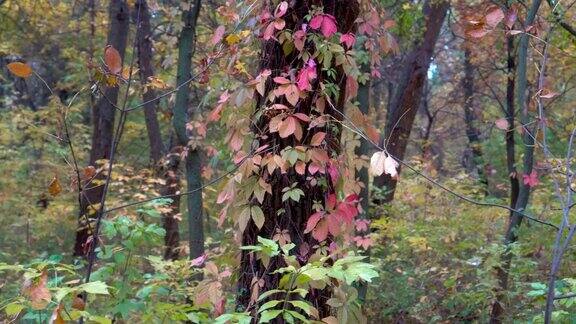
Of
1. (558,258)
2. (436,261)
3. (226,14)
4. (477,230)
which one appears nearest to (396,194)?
(477,230)

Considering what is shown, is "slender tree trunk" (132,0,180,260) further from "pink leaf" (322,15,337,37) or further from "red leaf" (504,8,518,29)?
"red leaf" (504,8,518,29)

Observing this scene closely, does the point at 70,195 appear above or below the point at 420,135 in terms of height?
below

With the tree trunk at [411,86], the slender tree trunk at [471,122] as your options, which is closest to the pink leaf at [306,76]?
the tree trunk at [411,86]

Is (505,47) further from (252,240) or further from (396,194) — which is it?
(252,240)

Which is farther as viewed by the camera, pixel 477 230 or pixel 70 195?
pixel 70 195

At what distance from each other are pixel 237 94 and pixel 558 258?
1632 mm

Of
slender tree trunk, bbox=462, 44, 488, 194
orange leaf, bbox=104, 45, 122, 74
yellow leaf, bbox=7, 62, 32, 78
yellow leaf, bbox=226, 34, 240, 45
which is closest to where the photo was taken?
yellow leaf, bbox=7, 62, 32, 78

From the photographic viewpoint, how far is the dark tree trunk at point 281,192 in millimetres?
2875

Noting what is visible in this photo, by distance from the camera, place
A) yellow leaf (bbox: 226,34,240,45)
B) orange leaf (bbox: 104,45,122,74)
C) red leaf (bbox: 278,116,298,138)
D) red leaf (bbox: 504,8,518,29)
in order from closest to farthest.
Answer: red leaf (bbox: 504,8,518,29) < orange leaf (bbox: 104,45,122,74) < red leaf (bbox: 278,116,298,138) < yellow leaf (bbox: 226,34,240,45)

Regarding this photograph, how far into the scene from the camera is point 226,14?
401 cm

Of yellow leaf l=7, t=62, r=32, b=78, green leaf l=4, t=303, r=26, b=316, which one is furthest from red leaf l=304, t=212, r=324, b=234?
yellow leaf l=7, t=62, r=32, b=78

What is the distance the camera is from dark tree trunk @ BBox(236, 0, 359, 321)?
9.43 feet

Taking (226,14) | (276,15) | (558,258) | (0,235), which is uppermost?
(226,14)

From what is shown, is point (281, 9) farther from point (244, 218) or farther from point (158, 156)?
point (158, 156)
